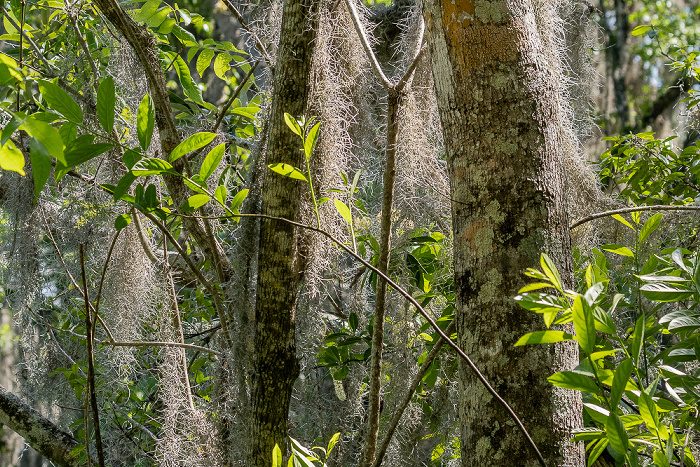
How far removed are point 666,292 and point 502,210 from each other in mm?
197

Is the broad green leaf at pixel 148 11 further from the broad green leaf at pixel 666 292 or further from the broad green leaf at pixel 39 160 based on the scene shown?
the broad green leaf at pixel 666 292

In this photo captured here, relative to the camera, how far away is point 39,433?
139 cm

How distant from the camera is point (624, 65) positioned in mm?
5578

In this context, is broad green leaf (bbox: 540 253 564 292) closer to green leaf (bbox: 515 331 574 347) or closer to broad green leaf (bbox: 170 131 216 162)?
green leaf (bbox: 515 331 574 347)

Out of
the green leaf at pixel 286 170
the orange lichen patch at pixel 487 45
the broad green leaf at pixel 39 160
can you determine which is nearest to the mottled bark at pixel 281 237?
the green leaf at pixel 286 170

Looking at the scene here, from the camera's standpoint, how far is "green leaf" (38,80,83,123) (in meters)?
0.53

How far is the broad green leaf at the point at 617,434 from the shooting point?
435mm

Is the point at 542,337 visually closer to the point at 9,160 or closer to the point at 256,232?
the point at 9,160

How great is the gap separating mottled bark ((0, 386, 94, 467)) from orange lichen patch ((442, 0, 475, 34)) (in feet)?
4.39

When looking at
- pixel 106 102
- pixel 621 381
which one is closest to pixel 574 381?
pixel 621 381

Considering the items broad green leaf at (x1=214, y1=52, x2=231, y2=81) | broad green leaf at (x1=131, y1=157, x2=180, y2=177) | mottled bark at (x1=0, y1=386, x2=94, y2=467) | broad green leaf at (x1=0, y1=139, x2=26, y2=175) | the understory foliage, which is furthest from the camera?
broad green leaf at (x1=214, y1=52, x2=231, y2=81)

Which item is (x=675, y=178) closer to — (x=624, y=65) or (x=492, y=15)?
(x=492, y=15)

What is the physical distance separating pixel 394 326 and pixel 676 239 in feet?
3.13

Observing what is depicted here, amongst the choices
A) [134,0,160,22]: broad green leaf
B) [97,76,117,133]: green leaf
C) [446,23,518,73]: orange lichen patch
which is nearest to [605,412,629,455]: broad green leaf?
[446,23,518,73]: orange lichen patch
